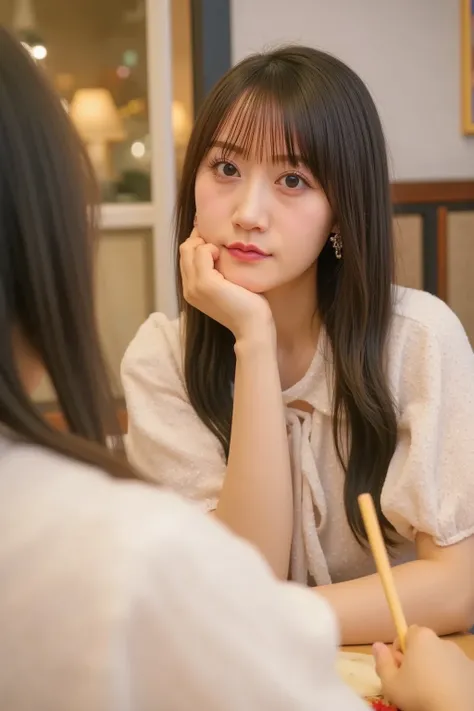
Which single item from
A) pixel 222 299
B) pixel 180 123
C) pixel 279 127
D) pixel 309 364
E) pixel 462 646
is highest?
pixel 180 123

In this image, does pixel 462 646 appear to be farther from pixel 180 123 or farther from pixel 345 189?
pixel 180 123

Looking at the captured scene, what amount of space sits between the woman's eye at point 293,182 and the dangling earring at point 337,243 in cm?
11

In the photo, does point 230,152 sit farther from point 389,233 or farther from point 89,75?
point 89,75

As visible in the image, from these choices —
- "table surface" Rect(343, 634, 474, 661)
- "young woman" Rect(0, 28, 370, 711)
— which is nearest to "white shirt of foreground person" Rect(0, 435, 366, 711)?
"young woman" Rect(0, 28, 370, 711)

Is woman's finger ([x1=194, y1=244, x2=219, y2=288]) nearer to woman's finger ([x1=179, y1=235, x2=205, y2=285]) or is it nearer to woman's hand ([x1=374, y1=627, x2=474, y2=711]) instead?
woman's finger ([x1=179, y1=235, x2=205, y2=285])

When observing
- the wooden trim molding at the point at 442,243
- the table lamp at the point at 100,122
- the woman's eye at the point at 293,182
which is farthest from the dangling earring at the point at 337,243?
the table lamp at the point at 100,122

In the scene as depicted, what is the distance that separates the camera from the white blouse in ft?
4.07

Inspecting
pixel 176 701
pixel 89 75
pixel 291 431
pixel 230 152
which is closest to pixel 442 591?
pixel 291 431

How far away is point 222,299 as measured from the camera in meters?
1.33

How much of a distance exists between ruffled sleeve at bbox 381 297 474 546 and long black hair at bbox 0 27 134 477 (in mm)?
676

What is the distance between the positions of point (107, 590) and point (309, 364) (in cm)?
97

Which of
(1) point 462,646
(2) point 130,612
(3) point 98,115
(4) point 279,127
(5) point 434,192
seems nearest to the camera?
(2) point 130,612

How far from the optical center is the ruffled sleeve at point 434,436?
1.23 meters

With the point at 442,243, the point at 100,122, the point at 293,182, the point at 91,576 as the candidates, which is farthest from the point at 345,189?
the point at 100,122
